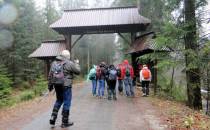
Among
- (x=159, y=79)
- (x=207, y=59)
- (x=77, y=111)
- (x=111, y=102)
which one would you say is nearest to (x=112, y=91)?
(x=111, y=102)

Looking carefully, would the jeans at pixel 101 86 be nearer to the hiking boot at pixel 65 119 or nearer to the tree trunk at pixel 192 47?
the tree trunk at pixel 192 47

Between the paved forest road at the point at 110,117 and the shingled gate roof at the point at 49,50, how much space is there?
10.4 m

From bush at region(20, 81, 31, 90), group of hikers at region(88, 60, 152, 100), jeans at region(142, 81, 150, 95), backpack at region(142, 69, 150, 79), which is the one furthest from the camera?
bush at region(20, 81, 31, 90)

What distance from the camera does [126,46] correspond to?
1356 inches

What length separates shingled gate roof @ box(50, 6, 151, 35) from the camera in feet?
74.6

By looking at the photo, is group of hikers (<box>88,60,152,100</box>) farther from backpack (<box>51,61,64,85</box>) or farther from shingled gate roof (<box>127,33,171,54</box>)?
backpack (<box>51,61,64,85</box>)

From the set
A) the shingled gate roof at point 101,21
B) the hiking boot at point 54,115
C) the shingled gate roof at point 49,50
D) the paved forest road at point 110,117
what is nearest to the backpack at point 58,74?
the hiking boot at point 54,115

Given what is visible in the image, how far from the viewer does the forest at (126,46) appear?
14.2 metres

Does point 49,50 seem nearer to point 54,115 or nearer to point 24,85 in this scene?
point 24,85

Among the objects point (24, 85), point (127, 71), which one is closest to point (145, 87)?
point (127, 71)

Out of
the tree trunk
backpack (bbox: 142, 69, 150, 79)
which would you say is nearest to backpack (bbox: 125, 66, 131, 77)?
backpack (bbox: 142, 69, 150, 79)

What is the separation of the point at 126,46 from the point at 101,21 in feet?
37.7

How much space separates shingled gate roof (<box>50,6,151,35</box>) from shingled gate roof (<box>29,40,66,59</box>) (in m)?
1.19

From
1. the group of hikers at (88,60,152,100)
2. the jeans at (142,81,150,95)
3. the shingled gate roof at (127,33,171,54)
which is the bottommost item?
the jeans at (142,81,150,95)
